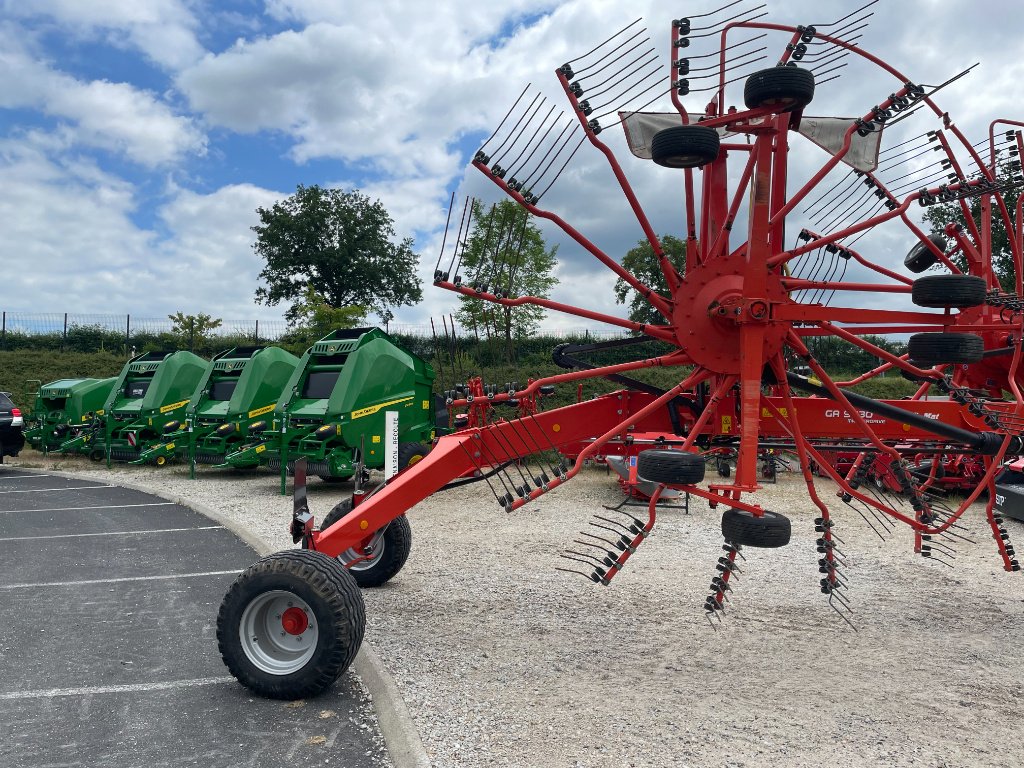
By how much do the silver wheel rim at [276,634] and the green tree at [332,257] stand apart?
1405 inches

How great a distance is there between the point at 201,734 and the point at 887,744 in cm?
325

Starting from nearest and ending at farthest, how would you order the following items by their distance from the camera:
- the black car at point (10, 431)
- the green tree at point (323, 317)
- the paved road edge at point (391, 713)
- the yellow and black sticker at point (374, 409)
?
the paved road edge at point (391, 713) < the yellow and black sticker at point (374, 409) < the black car at point (10, 431) < the green tree at point (323, 317)

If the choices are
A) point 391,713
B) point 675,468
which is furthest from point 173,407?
point 675,468

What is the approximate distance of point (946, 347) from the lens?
14.9 feet

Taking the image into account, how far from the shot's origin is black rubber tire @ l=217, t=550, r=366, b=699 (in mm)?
4355

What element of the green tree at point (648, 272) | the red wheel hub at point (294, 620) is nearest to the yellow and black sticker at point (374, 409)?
the green tree at point (648, 272)

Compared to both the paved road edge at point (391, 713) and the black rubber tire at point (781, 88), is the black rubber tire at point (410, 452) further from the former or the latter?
the black rubber tire at point (781, 88)

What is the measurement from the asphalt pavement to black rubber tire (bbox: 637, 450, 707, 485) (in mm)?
1850

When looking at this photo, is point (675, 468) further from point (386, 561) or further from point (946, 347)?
point (386, 561)

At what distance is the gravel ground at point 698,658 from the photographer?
3.87 metres

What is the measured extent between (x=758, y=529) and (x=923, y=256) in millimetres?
3552

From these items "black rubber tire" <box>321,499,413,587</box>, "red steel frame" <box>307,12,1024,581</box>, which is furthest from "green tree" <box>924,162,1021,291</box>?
"black rubber tire" <box>321,499,413,587</box>

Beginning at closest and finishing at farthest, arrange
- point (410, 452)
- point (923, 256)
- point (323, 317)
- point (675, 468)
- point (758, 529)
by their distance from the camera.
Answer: point (675, 468) < point (758, 529) < point (923, 256) < point (410, 452) < point (323, 317)

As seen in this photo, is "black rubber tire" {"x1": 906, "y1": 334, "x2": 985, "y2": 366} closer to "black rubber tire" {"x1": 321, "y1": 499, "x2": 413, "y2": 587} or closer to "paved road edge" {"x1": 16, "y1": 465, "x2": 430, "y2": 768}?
"paved road edge" {"x1": 16, "y1": 465, "x2": 430, "y2": 768}
